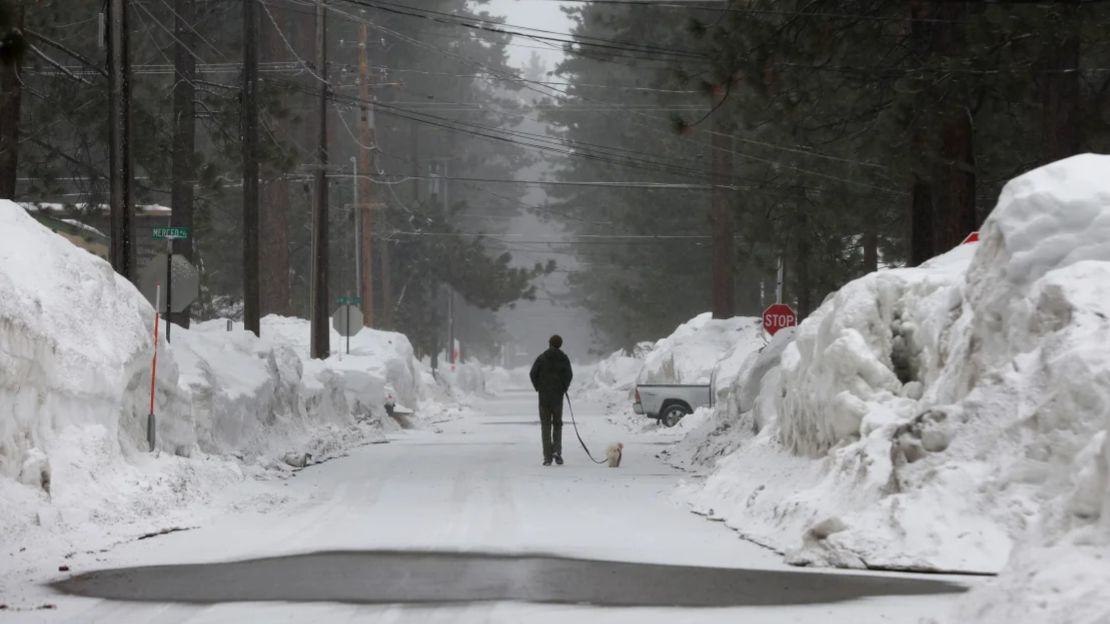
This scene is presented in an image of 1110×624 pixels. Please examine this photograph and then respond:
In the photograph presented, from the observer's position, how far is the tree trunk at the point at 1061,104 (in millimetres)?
25594

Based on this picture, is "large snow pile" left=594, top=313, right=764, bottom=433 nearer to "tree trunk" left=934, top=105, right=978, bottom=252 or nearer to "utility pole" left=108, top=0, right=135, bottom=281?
"tree trunk" left=934, top=105, right=978, bottom=252

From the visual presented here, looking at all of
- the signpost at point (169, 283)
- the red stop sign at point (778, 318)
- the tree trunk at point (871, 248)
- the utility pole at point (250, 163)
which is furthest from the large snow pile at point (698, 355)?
the signpost at point (169, 283)

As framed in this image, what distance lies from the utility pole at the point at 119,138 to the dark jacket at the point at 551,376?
19.2ft

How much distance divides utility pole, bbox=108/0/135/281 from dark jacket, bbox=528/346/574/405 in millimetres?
5866

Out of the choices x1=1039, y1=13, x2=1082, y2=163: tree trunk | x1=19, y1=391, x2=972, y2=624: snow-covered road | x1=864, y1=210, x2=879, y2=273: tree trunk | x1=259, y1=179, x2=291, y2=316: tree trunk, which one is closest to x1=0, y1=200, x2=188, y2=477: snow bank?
x1=19, y1=391, x2=972, y2=624: snow-covered road

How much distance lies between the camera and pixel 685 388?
39.4 m

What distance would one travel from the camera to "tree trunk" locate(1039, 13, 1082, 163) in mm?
25594

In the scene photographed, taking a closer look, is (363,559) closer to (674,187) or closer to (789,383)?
(789,383)

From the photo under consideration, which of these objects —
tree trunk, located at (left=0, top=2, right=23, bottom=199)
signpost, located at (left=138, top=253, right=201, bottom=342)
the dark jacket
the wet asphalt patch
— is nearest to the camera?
the wet asphalt patch

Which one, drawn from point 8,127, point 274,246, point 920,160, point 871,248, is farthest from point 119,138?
point 274,246

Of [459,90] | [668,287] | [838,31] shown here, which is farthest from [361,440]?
[459,90]

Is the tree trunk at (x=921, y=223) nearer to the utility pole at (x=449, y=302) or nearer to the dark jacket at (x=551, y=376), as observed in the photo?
the dark jacket at (x=551, y=376)

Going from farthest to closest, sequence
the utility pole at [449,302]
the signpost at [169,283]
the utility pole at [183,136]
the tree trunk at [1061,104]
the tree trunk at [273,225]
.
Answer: the utility pole at [449,302], the tree trunk at [273,225], the utility pole at [183,136], the tree trunk at [1061,104], the signpost at [169,283]

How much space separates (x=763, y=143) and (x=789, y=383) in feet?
68.8
